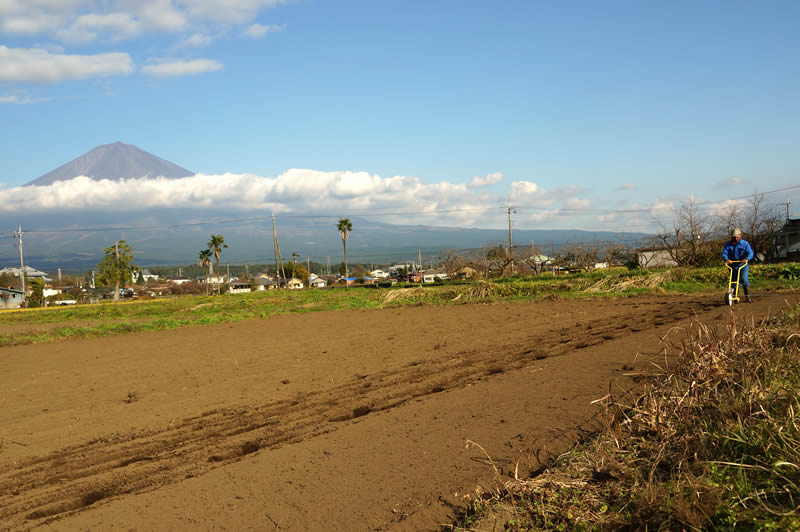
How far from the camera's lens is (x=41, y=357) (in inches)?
470

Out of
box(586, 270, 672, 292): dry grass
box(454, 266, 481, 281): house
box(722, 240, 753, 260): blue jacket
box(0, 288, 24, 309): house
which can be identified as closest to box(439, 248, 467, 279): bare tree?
box(454, 266, 481, 281): house

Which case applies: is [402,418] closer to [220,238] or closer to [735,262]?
[735,262]

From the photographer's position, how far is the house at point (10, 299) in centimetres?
5474

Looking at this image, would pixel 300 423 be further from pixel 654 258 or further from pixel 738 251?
pixel 654 258

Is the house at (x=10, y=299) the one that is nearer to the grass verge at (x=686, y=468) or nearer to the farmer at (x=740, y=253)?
the farmer at (x=740, y=253)

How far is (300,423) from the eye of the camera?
19.3 feet

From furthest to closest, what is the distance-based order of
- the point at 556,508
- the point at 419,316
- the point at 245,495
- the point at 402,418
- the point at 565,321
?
the point at 419,316 → the point at 565,321 → the point at 402,418 → the point at 245,495 → the point at 556,508

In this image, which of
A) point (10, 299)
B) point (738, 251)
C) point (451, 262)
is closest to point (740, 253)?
point (738, 251)

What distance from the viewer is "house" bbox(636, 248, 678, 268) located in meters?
29.0

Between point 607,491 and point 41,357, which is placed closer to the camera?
point 607,491

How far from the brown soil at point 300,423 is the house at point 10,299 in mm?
52863

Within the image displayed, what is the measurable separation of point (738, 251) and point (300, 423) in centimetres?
1099

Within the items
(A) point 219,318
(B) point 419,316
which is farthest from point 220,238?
(B) point 419,316

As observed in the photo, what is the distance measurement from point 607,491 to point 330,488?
6.59ft
